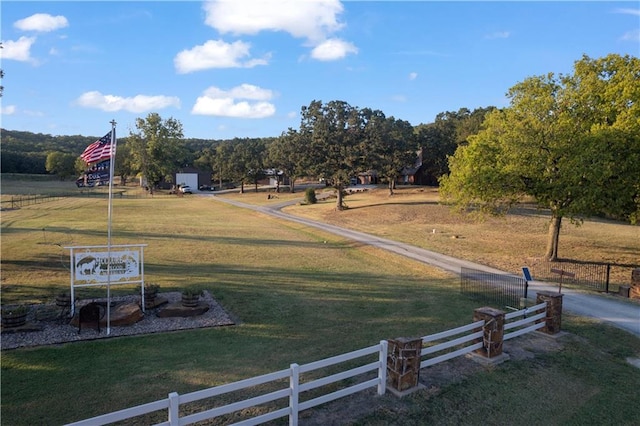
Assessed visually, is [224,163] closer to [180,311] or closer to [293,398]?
[180,311]

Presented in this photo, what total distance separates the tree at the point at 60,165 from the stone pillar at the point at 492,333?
Result: 122671mm

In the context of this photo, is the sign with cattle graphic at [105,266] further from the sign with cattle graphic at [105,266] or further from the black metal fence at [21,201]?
the black metal fence at [21,201]

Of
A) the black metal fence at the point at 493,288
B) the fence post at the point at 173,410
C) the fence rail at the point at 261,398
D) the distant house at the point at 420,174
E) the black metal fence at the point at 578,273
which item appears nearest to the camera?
the fence rail at the point at 261,398

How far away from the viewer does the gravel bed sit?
1070 cm

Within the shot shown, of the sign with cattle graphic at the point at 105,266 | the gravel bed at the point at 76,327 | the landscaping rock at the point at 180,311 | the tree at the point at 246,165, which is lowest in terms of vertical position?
the gravel bed at the point at 76,327

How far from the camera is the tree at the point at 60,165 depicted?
4217 inches

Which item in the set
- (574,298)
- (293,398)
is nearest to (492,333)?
(293,398)

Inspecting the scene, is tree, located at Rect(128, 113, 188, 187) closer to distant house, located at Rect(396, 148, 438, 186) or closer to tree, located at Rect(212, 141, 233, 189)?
tree, located at Rect(212, 141, 233, 189)

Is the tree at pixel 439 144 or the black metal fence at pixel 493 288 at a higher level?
the tree at pixel 439 144

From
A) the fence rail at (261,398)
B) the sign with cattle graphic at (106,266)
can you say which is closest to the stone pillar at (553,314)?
the fence rail at (261,398)

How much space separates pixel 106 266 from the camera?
13.1 m

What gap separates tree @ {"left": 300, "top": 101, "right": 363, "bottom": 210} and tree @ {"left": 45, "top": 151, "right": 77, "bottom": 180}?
88943 millimetres

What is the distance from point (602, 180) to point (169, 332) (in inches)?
789

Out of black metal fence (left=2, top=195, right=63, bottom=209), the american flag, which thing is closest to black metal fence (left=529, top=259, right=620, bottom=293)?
the american flag
